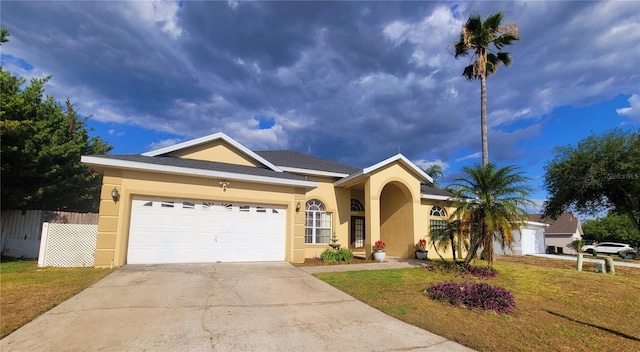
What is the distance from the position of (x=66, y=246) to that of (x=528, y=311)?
45.2 ft

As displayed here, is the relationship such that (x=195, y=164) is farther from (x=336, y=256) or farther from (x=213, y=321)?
(x=213, y=321)

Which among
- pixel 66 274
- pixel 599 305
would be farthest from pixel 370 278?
pixel 66 274

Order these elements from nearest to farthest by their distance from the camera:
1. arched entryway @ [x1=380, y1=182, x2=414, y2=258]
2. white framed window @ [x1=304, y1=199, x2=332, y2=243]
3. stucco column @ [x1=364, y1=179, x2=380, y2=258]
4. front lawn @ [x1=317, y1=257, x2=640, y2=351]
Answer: front lawn @ [x1=317, y1=257, x2=640, y2=351] < stucco column @ [x1=364, y1=179, x2=380, y2=258] < white framed window @ [x1=304, y1=199, x2=332, y2=243] < arched entryway @ [x1=380, y1=182, x2=414, y2=258]

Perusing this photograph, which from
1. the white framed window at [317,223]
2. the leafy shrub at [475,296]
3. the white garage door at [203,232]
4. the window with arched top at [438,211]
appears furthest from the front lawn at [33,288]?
the window with arched top at [438,211]

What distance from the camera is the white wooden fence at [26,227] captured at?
47.5 feet

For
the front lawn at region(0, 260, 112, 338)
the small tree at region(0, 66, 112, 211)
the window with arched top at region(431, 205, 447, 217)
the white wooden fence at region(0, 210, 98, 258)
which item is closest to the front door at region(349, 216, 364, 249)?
the window with arched top at region(431, 205, 447, 217)

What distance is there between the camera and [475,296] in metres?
7.74

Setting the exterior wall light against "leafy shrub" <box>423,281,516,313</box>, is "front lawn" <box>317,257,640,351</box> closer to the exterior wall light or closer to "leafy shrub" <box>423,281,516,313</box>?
"leafy shrub" <box>423,281,516,313</box>

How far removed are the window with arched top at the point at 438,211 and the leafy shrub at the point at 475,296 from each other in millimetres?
10493

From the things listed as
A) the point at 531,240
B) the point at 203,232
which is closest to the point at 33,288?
the point at 203,232

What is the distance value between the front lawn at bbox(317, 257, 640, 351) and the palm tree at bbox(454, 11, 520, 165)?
1016 centimetres

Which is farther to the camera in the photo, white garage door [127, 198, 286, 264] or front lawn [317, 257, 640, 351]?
white garage door [127, 198, 286, 264]

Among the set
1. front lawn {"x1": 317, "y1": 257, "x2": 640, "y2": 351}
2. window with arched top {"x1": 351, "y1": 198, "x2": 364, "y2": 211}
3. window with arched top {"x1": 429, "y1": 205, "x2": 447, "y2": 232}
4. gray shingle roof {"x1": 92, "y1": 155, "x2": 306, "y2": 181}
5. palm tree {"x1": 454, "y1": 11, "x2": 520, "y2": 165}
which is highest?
palm tree {"x1": 454, "y1": 11, "x2": 520, "y2": 165}

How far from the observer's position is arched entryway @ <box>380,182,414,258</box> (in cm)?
1719
